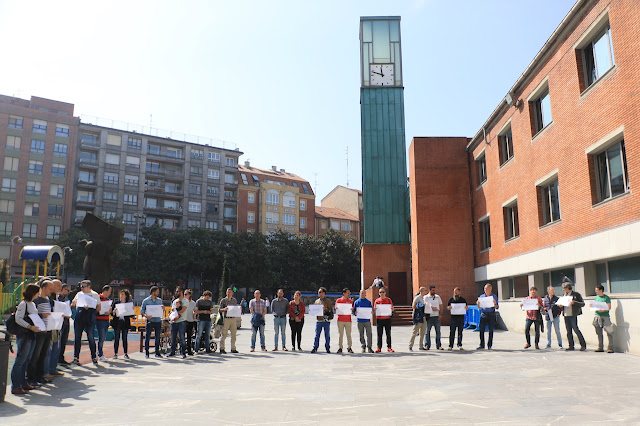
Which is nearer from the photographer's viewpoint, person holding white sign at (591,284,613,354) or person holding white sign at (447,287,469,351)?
person holding white sign at (591,284,613,354)

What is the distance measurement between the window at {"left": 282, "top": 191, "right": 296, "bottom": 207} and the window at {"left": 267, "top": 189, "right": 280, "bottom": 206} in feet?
3.97

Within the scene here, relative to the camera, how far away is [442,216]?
91.2 feet

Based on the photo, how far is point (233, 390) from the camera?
8477mm

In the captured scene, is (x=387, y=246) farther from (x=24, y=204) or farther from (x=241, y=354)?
(x=24, y=204)

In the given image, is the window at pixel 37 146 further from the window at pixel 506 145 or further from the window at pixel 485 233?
the window at pixel 506 145

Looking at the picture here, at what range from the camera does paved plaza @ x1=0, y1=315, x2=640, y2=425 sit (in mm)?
6402

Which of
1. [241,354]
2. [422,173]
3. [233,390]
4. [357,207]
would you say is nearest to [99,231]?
[241,354]

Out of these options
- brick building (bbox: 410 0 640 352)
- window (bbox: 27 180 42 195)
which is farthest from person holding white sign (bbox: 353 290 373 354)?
window (bbox: 27 180 42 195)

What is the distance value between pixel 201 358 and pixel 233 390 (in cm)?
505

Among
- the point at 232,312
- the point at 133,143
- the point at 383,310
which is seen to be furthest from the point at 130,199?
the point at 383,310

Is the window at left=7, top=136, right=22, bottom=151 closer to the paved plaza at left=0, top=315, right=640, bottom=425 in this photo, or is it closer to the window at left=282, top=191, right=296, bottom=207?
the window at left=282, top=191, right=296, bottom=207

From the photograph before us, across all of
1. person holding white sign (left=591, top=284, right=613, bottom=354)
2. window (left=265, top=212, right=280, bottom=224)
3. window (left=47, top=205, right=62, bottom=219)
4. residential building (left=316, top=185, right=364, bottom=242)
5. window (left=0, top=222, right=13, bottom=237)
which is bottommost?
person holding white sign (left=591, top=284, right=613, bottom=354)

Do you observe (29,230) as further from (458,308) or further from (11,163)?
(458,308)

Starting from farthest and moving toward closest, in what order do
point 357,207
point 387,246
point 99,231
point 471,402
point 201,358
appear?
point 357,207
point 387,246
point 99,231
point 201,358
point 471,402
